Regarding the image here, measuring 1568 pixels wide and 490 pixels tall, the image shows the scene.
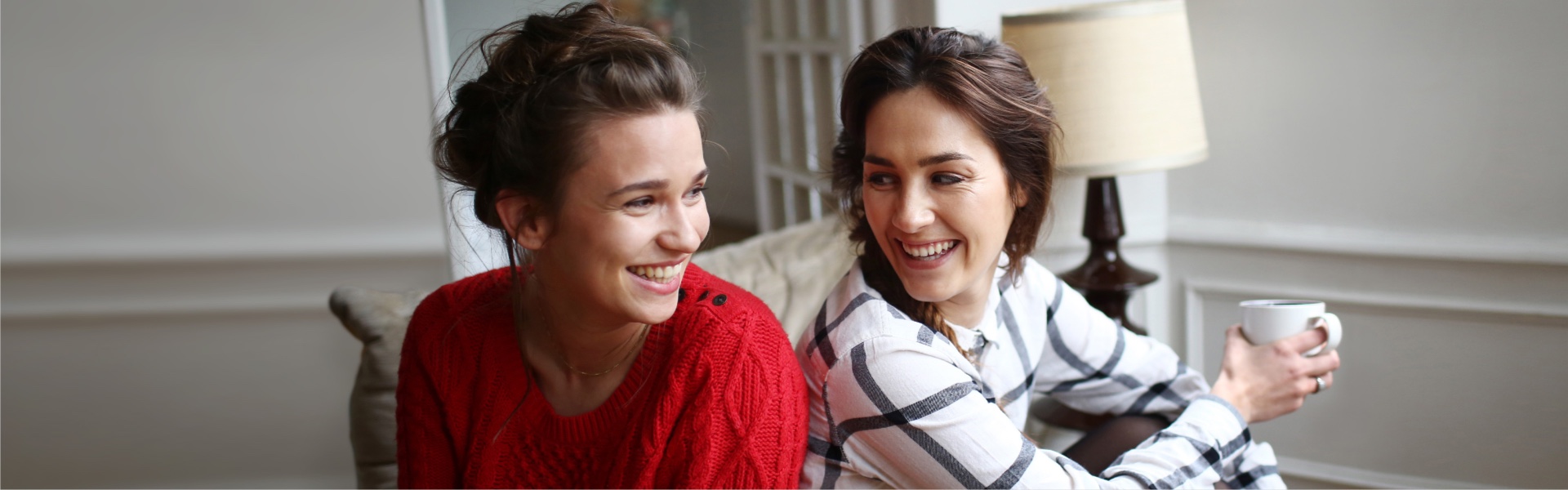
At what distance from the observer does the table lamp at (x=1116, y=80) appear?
1.77 m

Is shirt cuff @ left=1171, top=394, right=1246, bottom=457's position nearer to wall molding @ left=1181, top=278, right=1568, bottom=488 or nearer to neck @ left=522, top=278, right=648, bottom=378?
neck @ left=522, top=278, right=648, bottom=378

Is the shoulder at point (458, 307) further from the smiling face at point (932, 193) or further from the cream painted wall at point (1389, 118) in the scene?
the cream painted wall at point (1389, 118)

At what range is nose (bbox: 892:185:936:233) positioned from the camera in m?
1.20

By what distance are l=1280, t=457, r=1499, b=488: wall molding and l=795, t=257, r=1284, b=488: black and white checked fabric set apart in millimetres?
852

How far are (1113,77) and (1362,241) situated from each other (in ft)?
2.35

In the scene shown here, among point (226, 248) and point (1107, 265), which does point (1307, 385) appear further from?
point (226, 248)

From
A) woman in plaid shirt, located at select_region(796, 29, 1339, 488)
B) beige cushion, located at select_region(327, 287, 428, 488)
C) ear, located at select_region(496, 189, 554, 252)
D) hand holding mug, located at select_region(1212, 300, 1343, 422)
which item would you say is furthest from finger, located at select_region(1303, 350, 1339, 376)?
beige cushion, located at select_region(327, 287, 428, 488)

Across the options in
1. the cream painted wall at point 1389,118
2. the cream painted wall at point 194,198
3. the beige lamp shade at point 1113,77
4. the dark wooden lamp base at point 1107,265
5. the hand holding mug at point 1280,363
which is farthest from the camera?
the cream painted wall at point 194,198

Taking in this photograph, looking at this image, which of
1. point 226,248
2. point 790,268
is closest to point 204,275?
point 226,248

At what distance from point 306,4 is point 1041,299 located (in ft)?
6.29

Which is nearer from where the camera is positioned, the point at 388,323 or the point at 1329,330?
the point at 1329,330

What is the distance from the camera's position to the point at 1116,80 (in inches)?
70.0

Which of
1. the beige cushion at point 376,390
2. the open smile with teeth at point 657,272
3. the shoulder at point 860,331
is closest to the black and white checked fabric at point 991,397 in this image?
the shoulder at point 860,331

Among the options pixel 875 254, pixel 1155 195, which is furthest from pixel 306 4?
pixel 1155 195
